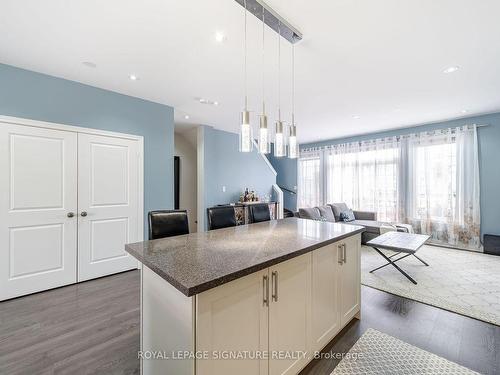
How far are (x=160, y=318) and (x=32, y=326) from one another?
6.01 feet

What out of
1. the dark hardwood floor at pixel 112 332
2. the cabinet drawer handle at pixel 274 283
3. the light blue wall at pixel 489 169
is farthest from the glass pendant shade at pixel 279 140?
the light blue wall at pixel 489 169

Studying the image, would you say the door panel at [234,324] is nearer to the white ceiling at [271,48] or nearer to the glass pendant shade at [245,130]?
the glass pendant shade at [245,130]

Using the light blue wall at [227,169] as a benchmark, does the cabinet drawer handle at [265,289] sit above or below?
below

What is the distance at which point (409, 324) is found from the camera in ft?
7.10

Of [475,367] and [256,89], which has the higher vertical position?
[256,89]

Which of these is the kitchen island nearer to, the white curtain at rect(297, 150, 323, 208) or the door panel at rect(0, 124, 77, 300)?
the door panel at rect(0, 124, 77, 300)

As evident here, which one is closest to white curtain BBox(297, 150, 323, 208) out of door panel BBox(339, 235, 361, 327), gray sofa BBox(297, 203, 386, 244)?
gray sofa BBox(297, 203, 386, 244)

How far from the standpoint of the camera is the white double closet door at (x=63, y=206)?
2662 mm

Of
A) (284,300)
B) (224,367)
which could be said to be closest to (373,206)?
(284,300)

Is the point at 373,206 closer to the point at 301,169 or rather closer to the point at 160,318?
the point at 301,169

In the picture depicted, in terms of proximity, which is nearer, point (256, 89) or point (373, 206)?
point (256, 89)

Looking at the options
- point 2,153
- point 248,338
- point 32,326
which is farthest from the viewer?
point 2,153

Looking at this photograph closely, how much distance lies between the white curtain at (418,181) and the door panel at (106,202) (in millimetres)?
5251

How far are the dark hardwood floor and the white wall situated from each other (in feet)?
11.1
